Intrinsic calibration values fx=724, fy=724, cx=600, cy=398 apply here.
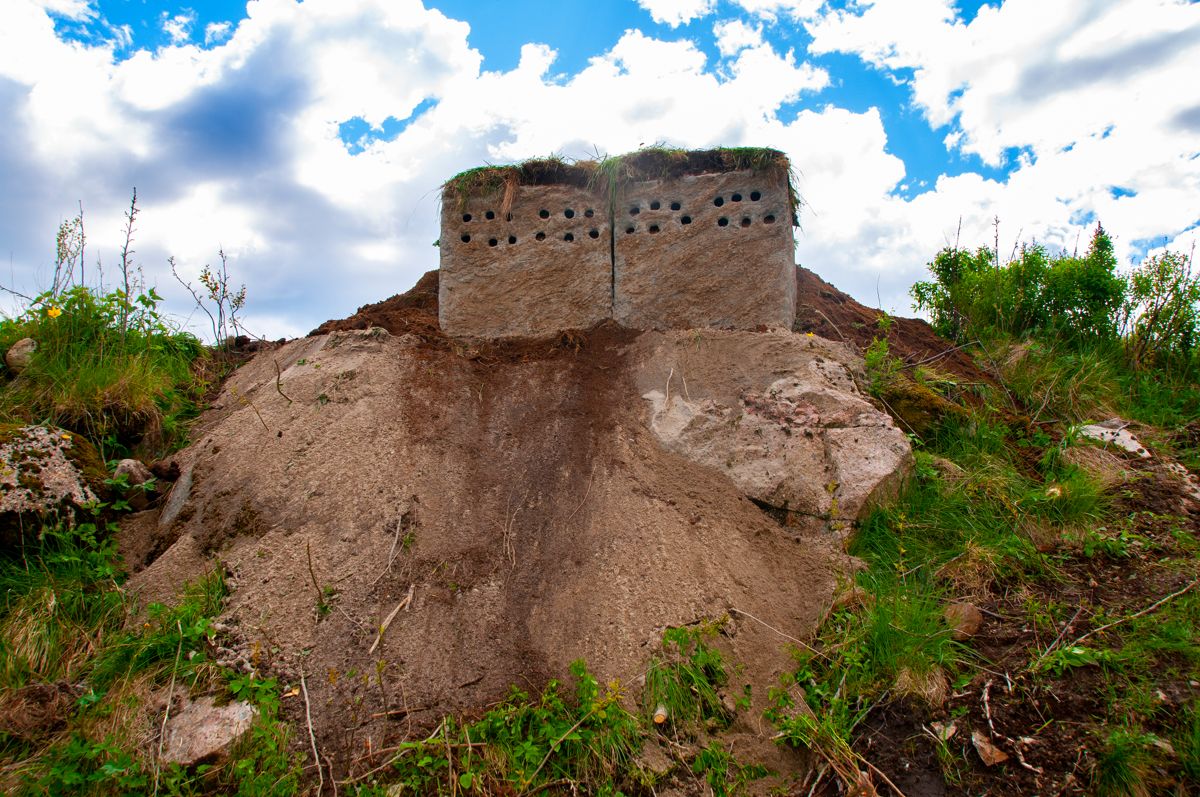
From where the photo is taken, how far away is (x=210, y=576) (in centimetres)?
441

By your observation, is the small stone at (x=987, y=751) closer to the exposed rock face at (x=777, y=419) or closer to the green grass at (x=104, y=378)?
the exposed rock face at (x=777, y=419)

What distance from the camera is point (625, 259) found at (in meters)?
6.53

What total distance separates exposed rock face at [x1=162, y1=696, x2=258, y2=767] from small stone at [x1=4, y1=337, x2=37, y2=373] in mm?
4205

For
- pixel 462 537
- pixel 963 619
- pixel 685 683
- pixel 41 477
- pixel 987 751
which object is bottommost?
pixel 987 751

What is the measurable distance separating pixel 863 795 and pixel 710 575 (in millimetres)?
1497

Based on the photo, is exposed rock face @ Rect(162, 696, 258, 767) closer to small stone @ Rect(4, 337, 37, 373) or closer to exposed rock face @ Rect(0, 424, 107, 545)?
exposed rock face @ Rect(0, 424, 107, 545)

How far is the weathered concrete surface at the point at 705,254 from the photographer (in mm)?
6332

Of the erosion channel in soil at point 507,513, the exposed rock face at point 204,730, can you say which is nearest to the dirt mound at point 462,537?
the erosion channel in soil at point 507,513

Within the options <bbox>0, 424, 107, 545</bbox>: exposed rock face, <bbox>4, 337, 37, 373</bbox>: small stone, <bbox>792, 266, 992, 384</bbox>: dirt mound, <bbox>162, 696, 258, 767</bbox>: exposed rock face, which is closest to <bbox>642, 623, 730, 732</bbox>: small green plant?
<bbox>162, 696, 258, 767</bbox>: exposed rock face

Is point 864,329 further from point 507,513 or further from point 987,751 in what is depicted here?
point 987,751

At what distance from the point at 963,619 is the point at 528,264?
4.47 metres

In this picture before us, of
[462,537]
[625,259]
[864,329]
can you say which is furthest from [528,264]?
[864,329]

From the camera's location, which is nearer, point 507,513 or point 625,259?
point 507,513

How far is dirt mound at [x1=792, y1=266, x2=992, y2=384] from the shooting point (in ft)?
21.8
